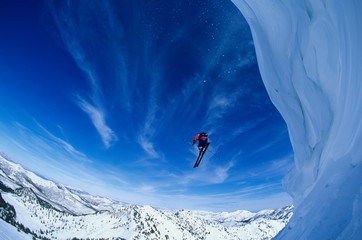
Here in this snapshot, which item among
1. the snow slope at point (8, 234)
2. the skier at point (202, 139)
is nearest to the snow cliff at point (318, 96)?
the skier at point (202, 139)

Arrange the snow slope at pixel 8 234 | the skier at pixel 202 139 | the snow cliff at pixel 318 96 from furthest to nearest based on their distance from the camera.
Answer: the snow slope at pixel 8 234, the skier at pixel 202 139, the snow cliff at pixel 318 96

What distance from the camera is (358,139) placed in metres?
8.20

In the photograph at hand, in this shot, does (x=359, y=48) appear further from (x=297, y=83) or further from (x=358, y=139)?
(x=297, y=83)

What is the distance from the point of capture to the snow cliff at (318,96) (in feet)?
26.5

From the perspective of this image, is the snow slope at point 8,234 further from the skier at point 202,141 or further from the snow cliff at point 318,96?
the snow cliff at point 318,96

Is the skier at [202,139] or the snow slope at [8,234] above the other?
the skier at [202,139]

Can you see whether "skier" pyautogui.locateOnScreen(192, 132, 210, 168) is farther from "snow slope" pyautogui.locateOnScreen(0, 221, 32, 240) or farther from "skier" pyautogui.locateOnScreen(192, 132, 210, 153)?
"snow slope" pyautogui.locateOnScreen(0, 221, 32, 240)

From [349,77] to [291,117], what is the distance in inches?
297

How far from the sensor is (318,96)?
41.7ft

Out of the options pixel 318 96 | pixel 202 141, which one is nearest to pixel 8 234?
pixel 202 141

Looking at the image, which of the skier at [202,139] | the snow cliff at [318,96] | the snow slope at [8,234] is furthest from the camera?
the snow slope at [8,234]

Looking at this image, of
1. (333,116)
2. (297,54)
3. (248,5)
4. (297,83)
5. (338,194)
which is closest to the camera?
(338,194)

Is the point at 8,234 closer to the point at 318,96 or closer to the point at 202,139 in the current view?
the point at 202,139

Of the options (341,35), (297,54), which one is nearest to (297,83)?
(297,54)
